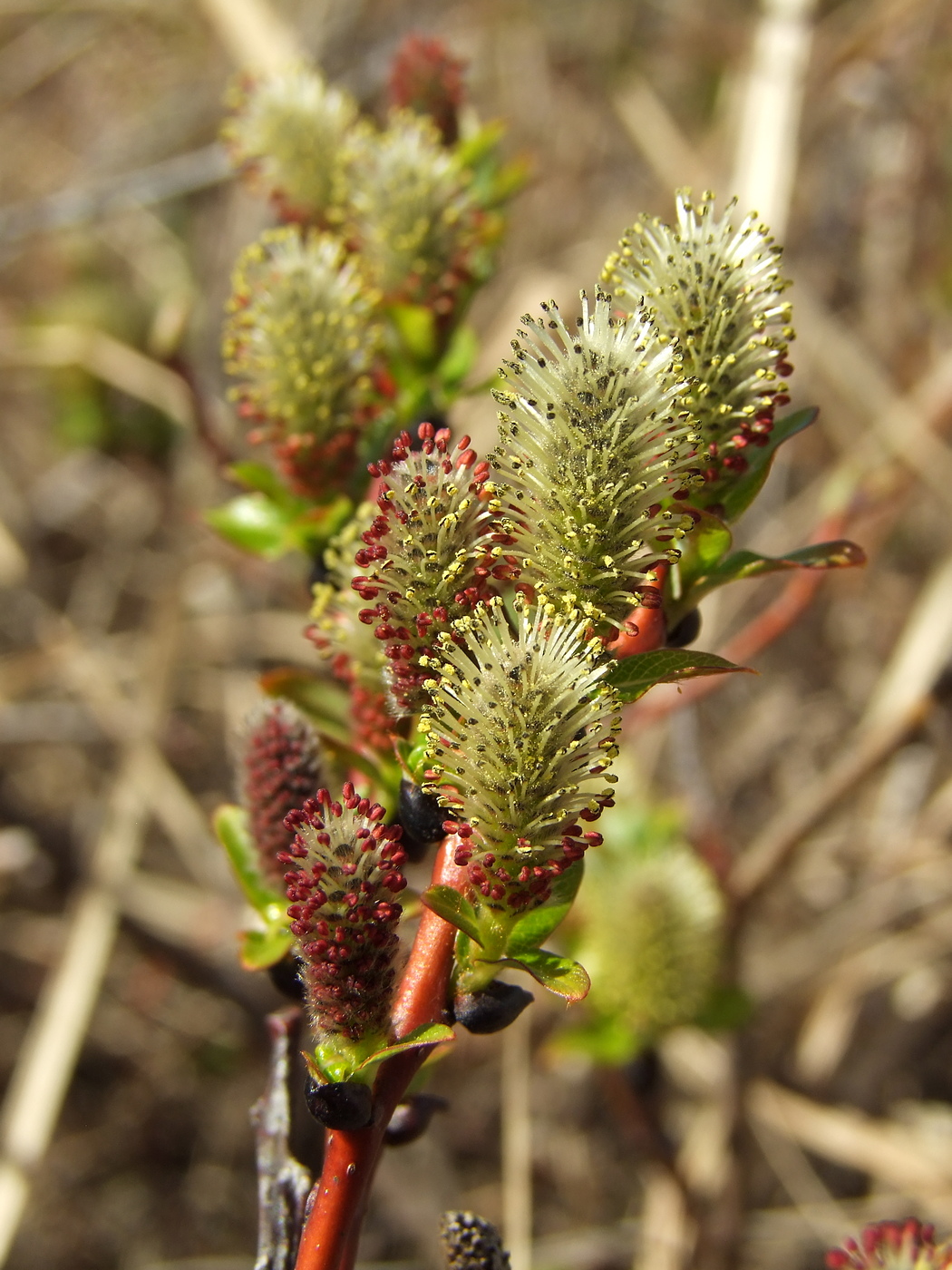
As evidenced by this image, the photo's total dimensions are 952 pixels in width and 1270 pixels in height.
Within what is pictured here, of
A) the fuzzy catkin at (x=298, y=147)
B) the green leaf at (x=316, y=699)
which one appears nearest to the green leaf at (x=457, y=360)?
the fuzzy catkin at (x=298, y=147)

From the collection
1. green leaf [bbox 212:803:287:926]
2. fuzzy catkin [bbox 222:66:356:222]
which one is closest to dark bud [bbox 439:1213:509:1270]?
green leaf [bbox 212:803:287:926]

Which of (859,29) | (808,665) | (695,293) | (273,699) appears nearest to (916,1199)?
(808,665)

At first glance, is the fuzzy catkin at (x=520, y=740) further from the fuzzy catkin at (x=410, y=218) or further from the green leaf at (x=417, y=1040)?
the fuzzy catkin at (x=410, y=218)

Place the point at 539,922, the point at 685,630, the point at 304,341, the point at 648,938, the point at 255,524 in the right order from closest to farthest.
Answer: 1. the point at 539,922
2. the point at 685,630
3. the point at 304,341
4. the point at 255,524
5. the point at 648,938

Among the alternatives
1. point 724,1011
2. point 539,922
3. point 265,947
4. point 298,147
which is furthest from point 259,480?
point 724,1011

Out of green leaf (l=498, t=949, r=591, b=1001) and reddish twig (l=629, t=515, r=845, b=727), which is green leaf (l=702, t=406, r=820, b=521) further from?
reddish twig (l=629, t=515, r=845, b=727)

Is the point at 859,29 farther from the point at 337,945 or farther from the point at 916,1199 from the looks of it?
the point at 337,945

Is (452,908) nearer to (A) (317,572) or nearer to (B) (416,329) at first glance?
(A) (317,572)
